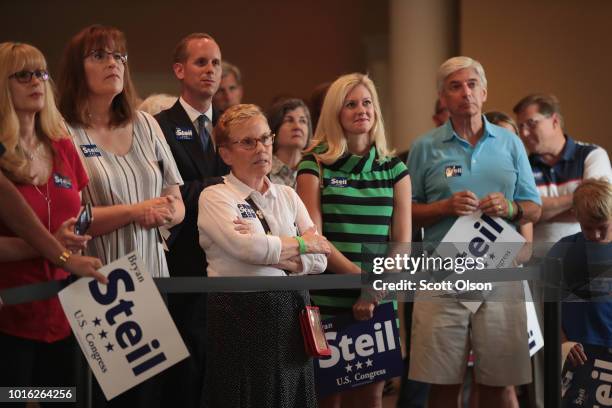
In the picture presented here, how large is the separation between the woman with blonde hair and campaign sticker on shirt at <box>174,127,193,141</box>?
52cm

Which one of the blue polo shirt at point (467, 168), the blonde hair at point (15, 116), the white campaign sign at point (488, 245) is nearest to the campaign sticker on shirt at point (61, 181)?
the blonde hair at point (15, 116)

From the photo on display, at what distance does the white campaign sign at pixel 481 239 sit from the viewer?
4082 mm

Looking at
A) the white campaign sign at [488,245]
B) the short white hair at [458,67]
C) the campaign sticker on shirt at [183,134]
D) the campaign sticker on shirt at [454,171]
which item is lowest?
the white campaign sign at [488,245]

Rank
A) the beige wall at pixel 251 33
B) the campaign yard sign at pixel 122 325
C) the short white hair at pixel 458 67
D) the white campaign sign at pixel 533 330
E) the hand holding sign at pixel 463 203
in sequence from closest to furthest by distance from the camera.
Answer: the campaign yard sign at pixel 122 325 → the white campaign sign at pixel 533 330 → the hand holding sign at pixel 463 203 → the short white hair at pixel 458 67 → the beige wall at pixel 251 33

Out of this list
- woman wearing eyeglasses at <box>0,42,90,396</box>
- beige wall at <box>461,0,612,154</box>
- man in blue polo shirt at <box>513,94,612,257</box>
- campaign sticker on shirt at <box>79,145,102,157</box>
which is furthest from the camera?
beige wall at <box>461,0,612,154</box>

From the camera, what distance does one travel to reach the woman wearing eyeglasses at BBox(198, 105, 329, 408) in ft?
11.4

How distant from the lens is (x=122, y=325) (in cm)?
315

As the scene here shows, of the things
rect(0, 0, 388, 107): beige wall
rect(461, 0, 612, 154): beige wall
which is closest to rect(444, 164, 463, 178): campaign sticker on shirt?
rect(461, 0, 612, 154): beige wall

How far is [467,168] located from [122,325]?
206 cm

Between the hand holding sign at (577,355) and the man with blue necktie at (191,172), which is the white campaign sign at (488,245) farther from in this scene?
the man with blue necktie at (191,172)

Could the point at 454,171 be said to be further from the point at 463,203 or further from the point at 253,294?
the point at 253,294

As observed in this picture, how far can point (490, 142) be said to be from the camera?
15.1ft

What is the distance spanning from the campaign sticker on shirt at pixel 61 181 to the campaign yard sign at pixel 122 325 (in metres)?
0.44

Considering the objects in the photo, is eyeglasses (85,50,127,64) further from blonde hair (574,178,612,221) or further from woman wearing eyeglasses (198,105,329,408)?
blonde hair (574,178,612,221)
